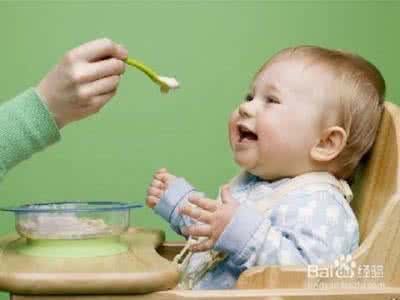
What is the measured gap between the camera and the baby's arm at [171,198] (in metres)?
0.97

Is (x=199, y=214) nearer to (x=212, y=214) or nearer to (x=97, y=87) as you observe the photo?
(x=212, y=214)

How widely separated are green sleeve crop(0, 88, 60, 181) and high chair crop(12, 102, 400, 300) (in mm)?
202

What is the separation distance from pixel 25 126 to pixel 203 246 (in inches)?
9.4

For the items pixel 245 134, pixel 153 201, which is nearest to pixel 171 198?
pixel 153 201

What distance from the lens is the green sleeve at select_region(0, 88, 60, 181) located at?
80 cm

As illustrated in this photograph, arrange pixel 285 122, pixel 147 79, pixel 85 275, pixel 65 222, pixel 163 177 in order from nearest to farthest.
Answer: pixel 85 275 → pixel 65 222 → pixel 285 122 → pixel 163 177 → pixel 147 79

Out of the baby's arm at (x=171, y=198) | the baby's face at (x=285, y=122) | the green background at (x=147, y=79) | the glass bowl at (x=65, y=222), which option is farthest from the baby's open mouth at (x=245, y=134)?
the green background at (x=147, y=79)

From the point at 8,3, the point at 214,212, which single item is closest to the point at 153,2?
the point at 8,3

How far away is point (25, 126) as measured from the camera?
0.80m

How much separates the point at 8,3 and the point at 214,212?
2.38 feet

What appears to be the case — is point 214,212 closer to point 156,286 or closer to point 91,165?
point 156,286

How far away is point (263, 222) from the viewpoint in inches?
30.6

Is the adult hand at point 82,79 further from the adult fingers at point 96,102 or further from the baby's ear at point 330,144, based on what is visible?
the baby's ear at point 330,144

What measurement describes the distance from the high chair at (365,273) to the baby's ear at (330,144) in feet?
0.17
